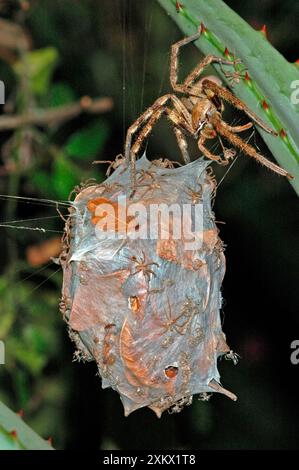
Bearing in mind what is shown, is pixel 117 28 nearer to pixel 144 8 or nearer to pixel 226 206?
pixel 144 8

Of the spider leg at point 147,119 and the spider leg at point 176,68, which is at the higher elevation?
the spider leg at point 176,68

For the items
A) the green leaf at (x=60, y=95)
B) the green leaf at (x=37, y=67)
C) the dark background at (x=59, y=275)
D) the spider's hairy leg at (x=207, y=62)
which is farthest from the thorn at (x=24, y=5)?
the spider's hairy leg at (x=207, y=62)

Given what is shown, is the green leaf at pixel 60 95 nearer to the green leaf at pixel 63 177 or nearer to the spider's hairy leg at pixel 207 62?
the green leaf at pixel 63 177

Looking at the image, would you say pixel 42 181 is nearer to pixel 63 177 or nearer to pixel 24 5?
pixel 63 177

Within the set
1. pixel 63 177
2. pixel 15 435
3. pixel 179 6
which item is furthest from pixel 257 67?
pixel 63 177

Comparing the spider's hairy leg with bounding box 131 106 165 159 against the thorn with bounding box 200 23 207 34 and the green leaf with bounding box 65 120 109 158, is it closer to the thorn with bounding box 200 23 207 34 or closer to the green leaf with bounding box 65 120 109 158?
the thorn with bounding box 200 23 207 34

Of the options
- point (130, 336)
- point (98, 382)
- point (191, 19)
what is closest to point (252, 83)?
point (191, 19)
